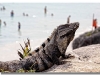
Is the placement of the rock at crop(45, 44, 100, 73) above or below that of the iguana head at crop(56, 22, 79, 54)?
below

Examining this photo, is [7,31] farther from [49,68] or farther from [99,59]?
[99,59]

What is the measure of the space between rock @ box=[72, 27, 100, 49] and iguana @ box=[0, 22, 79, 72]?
508 centimetres

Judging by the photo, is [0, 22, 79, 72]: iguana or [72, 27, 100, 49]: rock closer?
[0, 22, 79, 72]: iguana

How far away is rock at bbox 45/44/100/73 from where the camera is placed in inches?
244

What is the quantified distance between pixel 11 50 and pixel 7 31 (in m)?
0.47

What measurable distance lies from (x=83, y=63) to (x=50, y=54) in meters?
0.73

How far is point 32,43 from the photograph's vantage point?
29.7 ft

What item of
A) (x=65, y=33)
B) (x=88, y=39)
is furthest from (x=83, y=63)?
(x=88, y=39)

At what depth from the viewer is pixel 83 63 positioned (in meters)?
6.60

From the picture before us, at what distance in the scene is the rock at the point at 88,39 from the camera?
39.1 feet

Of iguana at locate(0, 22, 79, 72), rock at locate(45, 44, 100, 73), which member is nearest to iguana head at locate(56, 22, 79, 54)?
iguana at locate(0, 22, 79, 72)

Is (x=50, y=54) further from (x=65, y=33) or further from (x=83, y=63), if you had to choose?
(x=83, y=63)

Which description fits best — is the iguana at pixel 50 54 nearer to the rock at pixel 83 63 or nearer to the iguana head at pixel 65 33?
the iguana head at pixel 65 33

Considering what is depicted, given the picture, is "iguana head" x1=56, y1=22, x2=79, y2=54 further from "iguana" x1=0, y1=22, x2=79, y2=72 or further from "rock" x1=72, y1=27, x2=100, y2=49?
"rock" x1=72, y1=27, x2=100, y2=49
